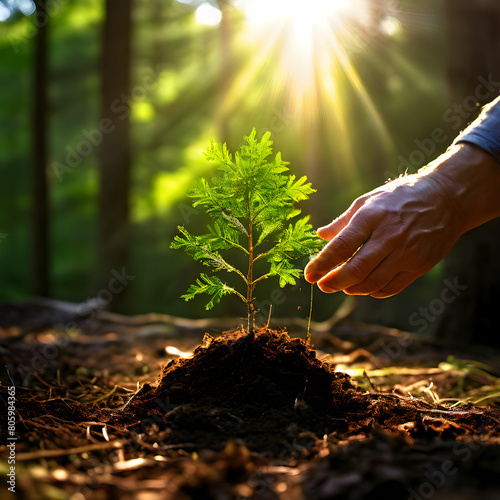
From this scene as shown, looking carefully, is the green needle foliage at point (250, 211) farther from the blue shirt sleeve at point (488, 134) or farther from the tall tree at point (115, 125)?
the tall tree at point (115, 125)

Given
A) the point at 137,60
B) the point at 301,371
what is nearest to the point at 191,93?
the point at 137,60

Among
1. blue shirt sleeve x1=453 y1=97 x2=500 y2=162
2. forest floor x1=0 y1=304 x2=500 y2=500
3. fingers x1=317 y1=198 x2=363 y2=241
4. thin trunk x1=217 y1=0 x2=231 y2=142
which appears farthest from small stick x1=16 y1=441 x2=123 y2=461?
thin trunk x1=217 y1=0 x2=231 y2=142

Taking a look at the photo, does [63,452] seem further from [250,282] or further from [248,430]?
[250,282]

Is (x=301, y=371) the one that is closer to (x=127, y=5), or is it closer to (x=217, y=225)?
(x=217, y=225)

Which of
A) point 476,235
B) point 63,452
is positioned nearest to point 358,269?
point 63,452

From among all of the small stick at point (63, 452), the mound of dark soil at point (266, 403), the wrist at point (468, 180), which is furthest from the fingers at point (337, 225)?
the small stick at point (63, 452)

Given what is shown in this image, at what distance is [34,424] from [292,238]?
162 centimetres

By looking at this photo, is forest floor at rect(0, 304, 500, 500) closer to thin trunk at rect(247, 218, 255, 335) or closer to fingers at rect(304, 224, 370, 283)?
thin trunk at rect(247, 218, 255, 335)

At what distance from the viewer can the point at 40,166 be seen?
11.9 metres

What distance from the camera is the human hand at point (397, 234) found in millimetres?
2330

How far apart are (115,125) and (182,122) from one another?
9.54 meters
